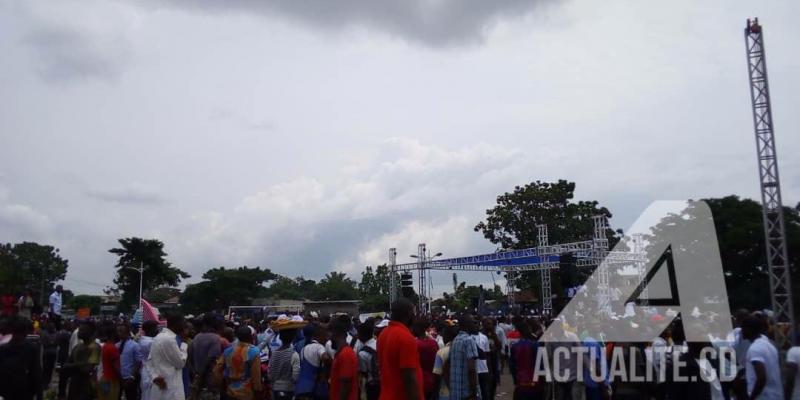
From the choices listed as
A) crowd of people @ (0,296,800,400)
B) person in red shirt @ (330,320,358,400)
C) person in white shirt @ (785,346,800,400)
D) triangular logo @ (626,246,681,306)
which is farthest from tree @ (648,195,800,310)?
person in red shirt @ (330,320,358,400)

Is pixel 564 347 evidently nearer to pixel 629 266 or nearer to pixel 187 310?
pixel 629 266

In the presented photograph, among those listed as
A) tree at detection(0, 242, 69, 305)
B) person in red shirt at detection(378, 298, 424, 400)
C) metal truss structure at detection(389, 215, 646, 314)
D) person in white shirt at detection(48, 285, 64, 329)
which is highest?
tree at detection(0, 242, 69, 305)

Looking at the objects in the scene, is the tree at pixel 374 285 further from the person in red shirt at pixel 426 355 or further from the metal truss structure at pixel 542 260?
the person in red shirt at pixel 426 355

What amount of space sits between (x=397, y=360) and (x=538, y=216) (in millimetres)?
38465

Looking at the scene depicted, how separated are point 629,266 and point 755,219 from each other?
815 cm

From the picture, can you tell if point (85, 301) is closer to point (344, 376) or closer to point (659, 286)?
point (659, 286)

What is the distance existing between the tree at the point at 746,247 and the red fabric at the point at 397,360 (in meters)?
31.1

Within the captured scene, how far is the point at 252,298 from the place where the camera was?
76188mm

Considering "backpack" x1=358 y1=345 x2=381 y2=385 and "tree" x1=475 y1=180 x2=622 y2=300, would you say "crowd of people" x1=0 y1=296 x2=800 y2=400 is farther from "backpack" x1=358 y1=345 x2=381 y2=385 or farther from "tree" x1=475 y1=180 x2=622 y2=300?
"tree" x1=475 y1=180 x2=622 y2=300

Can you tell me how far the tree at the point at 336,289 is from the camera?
3600 inches

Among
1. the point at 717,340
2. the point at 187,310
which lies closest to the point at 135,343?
the point at 717,340

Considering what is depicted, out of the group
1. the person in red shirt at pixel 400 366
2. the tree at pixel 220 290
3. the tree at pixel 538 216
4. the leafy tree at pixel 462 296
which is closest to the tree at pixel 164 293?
the tree at pixel 220 290

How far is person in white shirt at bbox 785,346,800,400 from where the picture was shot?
5750mm

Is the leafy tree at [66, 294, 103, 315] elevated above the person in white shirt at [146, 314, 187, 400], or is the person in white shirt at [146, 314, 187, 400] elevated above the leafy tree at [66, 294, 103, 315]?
the leafy tree at [66, 294, 103, 315]
